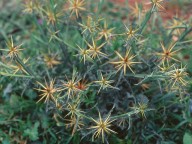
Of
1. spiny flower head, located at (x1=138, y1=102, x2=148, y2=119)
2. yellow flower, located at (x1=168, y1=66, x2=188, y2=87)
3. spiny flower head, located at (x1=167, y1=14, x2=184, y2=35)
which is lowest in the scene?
spiny flower head, located at (x1=138, y1=102, x2=148, y2=119)

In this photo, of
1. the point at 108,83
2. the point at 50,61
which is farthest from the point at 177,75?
the point at 50,61

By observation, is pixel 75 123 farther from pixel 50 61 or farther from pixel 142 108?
pixel 50 61

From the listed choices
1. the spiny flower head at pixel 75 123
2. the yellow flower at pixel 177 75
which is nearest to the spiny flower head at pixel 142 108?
the yellow flower at pixel 177 75

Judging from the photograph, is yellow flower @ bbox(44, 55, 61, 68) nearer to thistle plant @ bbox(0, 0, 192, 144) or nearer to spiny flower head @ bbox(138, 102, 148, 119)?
thistle plant @ bbox(0, 0, 192, 144)

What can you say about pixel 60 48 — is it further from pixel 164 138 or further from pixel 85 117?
pixel 164 138

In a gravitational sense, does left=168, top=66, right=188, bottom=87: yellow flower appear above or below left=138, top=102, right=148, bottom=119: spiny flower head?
above

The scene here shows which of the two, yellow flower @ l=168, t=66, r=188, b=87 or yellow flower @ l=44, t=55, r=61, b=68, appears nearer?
yellow flower @ l=168, t=66, r=188, b=87

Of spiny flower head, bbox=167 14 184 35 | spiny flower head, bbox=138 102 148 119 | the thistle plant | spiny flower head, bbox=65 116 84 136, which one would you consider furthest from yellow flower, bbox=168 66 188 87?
spiny flower head, bbox=65 116 84 136

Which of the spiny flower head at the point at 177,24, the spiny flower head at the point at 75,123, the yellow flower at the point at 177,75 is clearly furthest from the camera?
the spiny flower head at the point at 177,24

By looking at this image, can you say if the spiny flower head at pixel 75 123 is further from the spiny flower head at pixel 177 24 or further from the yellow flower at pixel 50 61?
the spiny flower head at pixel 177 24

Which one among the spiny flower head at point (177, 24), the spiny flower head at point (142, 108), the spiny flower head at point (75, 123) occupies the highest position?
the spiny flower head at point (177, 24)

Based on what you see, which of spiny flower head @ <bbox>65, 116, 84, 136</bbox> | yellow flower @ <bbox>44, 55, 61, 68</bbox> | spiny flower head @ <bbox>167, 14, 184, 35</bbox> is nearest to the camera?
spiny flower head @ <bbox>65, 116, 84, 136</bbox>
